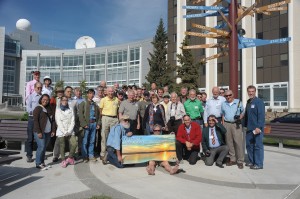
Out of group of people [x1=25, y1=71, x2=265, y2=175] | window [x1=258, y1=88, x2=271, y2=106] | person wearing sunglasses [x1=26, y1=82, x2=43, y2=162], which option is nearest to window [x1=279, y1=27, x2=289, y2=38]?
window [x1=258, y1=88, x2=271, y2=106]

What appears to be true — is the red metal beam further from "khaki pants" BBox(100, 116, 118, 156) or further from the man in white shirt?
"khaki pants" BBox(100, 116, 118, 156)

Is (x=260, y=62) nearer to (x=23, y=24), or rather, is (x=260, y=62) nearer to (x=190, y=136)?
(x=190, y=136)

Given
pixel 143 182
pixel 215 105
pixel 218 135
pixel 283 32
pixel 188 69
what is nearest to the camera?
pixel 143 182

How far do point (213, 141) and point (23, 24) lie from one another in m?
90.3

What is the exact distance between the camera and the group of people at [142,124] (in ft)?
24.4

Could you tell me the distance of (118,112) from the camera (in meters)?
8.20

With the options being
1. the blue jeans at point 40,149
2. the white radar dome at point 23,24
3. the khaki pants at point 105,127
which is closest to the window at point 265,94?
the khaki pants at point 105,127

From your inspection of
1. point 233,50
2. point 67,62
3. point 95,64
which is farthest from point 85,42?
point 233,50

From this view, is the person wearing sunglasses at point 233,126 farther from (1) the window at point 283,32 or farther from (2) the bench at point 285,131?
(1) the window at point 283,32

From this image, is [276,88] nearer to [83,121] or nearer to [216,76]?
[216,76]

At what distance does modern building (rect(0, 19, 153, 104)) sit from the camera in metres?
64.7

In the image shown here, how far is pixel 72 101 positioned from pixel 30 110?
1.10 metres

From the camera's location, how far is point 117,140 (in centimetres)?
728

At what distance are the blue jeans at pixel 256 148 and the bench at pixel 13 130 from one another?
6482 millimetres
